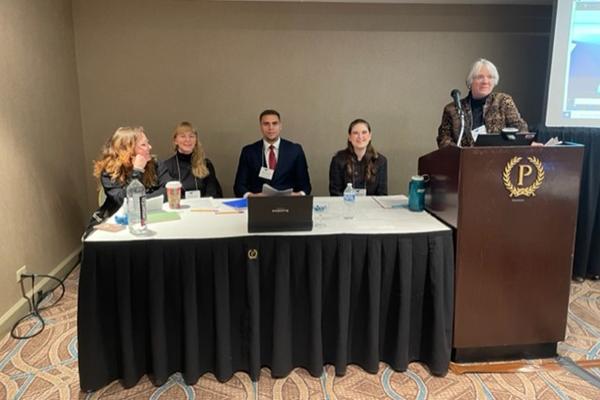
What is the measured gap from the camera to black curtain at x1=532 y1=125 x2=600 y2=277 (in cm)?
325

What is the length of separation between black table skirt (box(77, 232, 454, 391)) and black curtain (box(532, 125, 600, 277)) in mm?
1805

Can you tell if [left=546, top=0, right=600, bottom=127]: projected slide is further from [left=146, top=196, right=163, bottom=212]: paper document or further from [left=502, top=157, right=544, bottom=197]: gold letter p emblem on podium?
[left=146, top=196, right=163, bottom=212]: paper document

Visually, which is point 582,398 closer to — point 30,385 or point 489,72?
point 489,72

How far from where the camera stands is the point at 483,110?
2.69m

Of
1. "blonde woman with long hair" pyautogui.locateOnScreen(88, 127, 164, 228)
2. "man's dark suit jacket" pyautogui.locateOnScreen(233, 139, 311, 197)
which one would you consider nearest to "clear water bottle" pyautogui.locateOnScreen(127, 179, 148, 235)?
"blonde woman with long hair" pyautogui.locateOnScreen(88, 127, 164, 228)

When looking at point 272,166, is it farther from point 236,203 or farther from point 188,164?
point 236,203

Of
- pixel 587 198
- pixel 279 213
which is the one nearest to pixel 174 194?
pixel 279 213

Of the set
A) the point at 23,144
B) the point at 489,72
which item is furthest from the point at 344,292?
the point at 23,144

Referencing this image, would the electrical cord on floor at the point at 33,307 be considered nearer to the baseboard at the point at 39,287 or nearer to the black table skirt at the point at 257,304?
the baseboard at the point at 39,287

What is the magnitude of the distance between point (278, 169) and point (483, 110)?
1.58m

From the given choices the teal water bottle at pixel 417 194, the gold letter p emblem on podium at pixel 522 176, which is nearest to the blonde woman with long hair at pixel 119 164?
the teal water bottle at pixel 417 194

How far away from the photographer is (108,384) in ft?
6.94

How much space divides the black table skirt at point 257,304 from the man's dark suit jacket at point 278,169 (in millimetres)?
1606

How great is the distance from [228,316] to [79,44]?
2.95 metres
